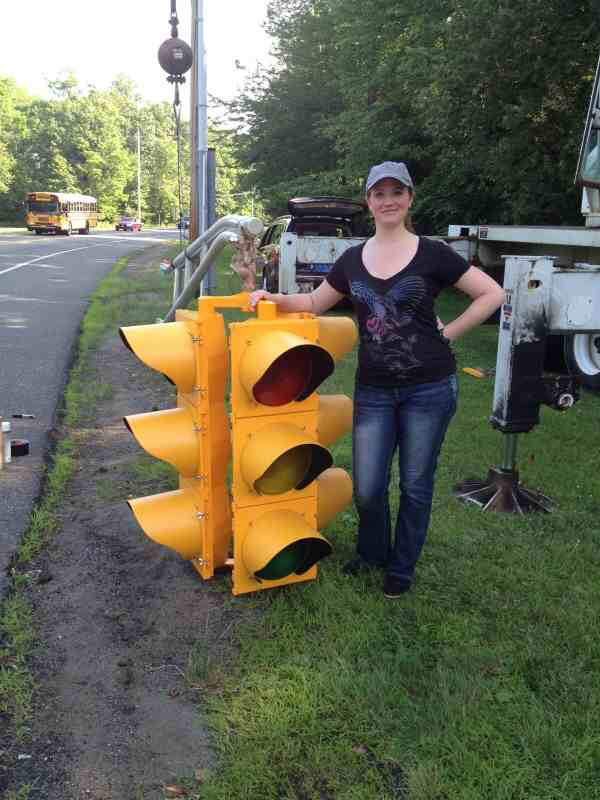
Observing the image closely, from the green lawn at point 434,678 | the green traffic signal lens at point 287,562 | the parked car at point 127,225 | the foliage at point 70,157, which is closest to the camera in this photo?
the green lawn at point 434,678

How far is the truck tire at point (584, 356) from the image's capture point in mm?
6887

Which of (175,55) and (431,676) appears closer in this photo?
(431,676)

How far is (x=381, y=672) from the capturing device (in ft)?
9.24

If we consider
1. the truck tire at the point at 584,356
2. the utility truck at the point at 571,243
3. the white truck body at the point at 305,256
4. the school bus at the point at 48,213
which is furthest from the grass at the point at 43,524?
the school bus at the point at 48,213

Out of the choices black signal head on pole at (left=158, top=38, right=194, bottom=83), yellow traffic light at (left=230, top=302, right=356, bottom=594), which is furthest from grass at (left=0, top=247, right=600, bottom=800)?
black signal head on pole at (left=158, top=38, right=194, bottom=83)

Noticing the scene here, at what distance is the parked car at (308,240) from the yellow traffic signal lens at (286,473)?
417cm

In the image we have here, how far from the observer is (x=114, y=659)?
9.66 ft

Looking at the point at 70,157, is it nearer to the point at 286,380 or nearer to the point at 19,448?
the point at 19,448

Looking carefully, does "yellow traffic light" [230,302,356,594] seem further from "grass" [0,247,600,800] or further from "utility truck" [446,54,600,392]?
"utility truck" [446,54,600,392]

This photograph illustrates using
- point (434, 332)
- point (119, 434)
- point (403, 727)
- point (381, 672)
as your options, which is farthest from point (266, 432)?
point (119, 434)

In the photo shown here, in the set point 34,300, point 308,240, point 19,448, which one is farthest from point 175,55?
point 19,448

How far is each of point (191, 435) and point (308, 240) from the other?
4282mm

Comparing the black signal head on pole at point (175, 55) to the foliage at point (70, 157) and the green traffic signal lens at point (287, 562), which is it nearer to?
the green traffic signal lens at point (287, 562)

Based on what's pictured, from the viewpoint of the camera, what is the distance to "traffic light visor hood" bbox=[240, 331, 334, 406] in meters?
3.00
